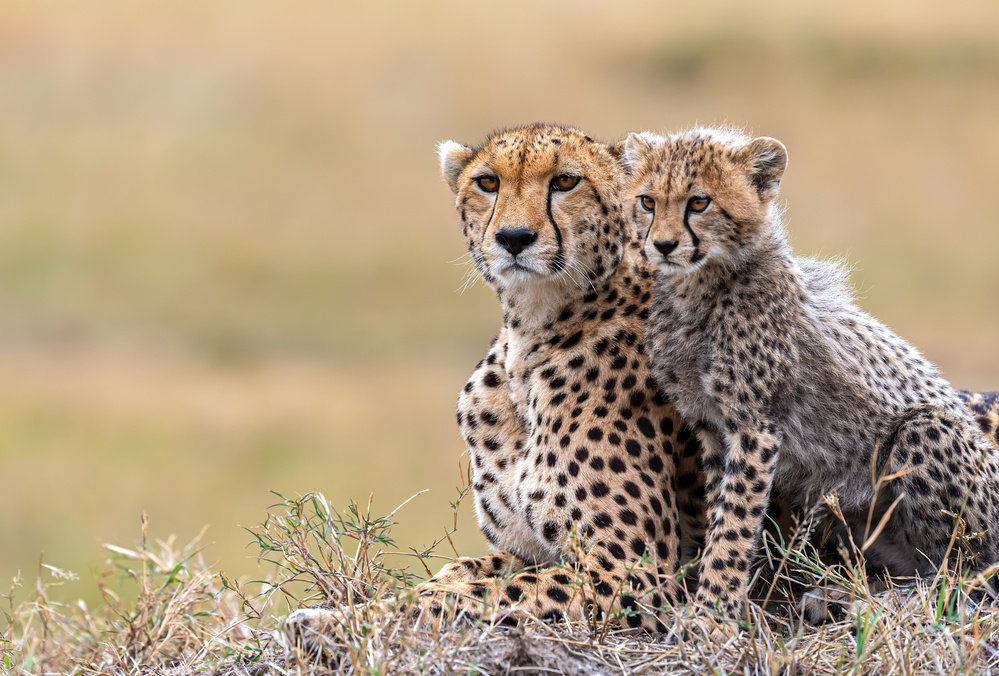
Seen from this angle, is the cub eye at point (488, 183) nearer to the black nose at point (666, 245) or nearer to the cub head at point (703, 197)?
the cub head at point (703, 197)

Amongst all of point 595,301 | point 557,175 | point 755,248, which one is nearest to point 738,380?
point 755,248

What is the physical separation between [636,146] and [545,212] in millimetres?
267

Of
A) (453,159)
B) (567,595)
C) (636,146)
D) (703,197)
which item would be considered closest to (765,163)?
(703,197)

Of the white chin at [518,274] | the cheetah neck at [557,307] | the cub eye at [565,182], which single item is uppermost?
the cub eye at [565,182]

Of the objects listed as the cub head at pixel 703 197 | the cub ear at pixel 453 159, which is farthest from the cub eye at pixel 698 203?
the cub ear at pixel 453 159

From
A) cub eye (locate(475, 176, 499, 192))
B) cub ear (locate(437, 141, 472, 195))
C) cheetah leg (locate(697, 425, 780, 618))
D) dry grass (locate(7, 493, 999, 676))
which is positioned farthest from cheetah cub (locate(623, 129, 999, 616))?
cub ear (locate(437, 141, 472, 195))

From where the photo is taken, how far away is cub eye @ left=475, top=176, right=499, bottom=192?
2768 millimetres

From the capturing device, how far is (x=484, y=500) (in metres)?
2.80

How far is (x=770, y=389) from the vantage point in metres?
2.40

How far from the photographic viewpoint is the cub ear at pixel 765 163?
2.47 m

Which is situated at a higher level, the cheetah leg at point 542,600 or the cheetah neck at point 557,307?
the cheetah neck at point 557,307

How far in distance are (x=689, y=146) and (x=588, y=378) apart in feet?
1.97

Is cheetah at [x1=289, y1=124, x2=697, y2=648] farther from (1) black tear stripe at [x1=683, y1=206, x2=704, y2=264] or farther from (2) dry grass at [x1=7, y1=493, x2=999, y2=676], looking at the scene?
(1) black tear stripe at [x1=683, y1=206, x2=704, y2=264]

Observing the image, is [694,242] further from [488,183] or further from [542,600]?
[542,600]
